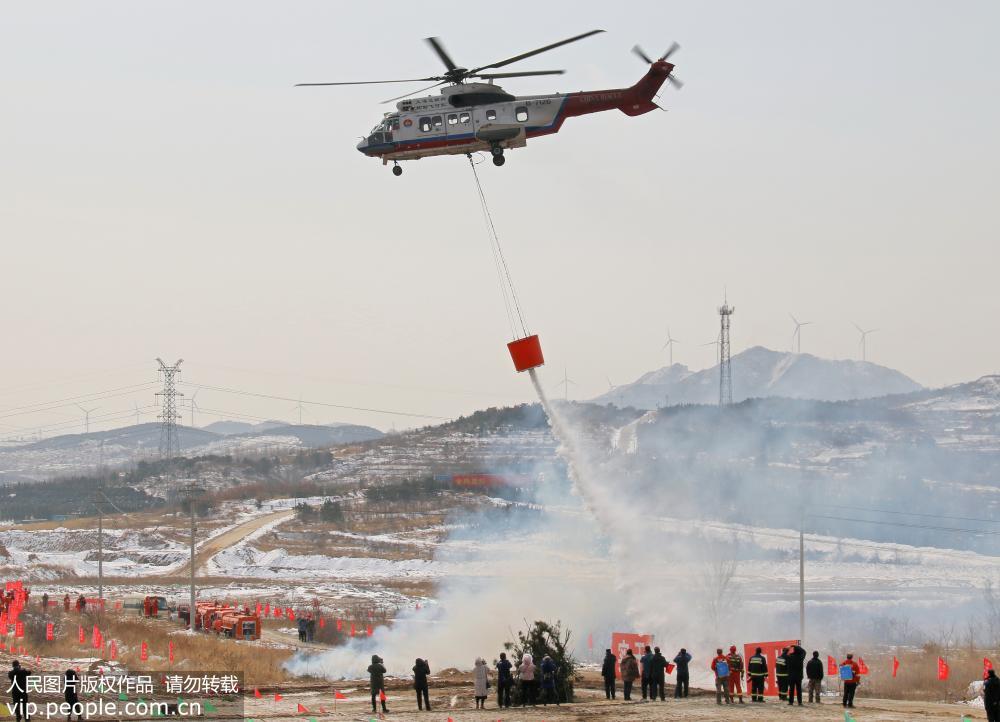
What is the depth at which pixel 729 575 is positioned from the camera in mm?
61969

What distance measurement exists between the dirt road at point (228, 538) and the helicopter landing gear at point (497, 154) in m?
62.5

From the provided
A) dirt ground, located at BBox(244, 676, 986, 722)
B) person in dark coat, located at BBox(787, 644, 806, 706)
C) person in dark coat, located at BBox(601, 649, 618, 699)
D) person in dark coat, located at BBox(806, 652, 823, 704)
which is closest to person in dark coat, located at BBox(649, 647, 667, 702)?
dirt ground, located at BBox(244, 676, 986, 722)

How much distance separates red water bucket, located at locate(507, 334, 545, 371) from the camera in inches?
1848

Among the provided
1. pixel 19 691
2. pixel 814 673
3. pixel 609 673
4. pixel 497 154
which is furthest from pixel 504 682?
pixel 497 154

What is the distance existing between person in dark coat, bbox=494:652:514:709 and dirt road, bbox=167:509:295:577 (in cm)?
6814

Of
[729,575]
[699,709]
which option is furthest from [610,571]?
[699,709]

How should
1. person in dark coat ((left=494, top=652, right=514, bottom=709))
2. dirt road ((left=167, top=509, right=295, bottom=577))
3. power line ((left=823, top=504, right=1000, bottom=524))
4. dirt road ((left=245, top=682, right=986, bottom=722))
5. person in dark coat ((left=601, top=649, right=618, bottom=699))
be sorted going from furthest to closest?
power line ((left=823, top=504, right=1000, bottom=524)), dirt road ((left=167, top=509, right=295, bottom=577)), person in dark coat ((left=601, top=649, right=618, bottom=699)), person in dark coat ((left=494, top=652, right=514, bottom=709)), dirt road ((left=245, top=682, right=986, bottom=722))

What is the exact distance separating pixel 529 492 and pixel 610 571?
57.9 metres

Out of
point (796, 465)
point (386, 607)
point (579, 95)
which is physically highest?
point (579, 95)

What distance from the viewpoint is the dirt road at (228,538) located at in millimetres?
109594

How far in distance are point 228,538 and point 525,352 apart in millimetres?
84015

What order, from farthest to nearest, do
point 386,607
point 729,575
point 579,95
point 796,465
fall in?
1. point 796,465
2. point 386,607
3. point 729,575
4. point 579,95

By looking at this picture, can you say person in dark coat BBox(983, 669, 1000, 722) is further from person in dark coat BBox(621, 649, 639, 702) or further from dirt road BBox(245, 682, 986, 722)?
person in dark coat BBox(621, 649, 639, 702)

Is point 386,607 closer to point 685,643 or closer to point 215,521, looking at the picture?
point 685,643
